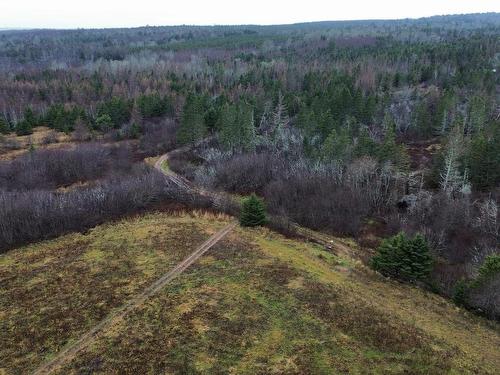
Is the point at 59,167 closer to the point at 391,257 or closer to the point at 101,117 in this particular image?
the point at 101,117

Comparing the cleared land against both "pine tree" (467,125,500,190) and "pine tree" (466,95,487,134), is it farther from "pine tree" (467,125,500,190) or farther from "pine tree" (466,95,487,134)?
"pine tree" (466,95,487,134)

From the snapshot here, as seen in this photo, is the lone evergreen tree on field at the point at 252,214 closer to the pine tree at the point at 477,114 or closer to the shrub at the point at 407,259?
the shrub at the point at 407,259

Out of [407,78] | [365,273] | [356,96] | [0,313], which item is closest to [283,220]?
[365,273]

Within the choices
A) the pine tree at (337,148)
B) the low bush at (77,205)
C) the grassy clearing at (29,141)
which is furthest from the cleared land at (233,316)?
the grassy clearing at (29,141)

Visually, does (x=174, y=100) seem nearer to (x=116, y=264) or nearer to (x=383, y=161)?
(x=383, y=161)

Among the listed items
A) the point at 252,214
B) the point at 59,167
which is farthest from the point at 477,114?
the point at 59,167

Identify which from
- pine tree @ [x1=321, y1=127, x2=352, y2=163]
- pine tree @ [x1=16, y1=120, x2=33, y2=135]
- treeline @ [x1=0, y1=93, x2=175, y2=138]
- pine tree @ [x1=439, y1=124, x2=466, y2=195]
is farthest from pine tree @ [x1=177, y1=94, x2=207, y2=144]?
pine tree @ [x1=439, y1=124, x2=466, y2=195]
